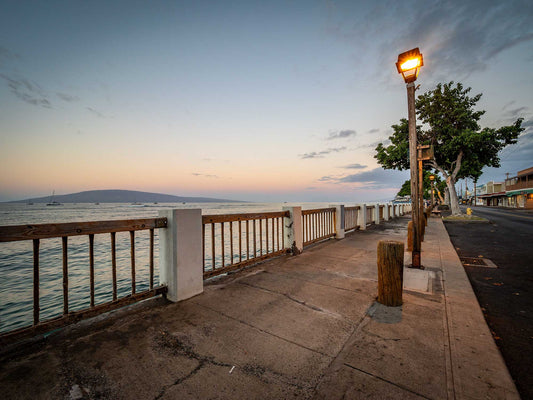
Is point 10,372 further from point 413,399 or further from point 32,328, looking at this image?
point 413,399

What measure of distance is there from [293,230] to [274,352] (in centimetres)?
384

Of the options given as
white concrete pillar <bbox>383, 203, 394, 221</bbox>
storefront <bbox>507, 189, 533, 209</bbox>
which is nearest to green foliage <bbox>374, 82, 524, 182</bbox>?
white concrete pillar <bbox>383, 203, 394, 221</bbox>

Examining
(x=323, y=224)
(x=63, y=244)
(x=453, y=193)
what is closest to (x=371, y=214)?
(x=323, y=224)

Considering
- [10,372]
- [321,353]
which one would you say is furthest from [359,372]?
[10,372]

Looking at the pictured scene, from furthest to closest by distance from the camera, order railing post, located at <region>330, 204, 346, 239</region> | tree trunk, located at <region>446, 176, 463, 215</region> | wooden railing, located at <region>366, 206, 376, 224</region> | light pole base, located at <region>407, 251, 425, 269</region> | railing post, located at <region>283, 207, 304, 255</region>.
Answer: tree trunk, located at <region>446, 176, 463, 215</region> < wooden railing, located at <region>366, 206, 376, 224</region> < railing post, located at <region>330, 204, 346, 239</region> < railing post, located at <region>283, 207, 304, 255</region> < light pole base, located at <region>407, 251, 425, 269</region>

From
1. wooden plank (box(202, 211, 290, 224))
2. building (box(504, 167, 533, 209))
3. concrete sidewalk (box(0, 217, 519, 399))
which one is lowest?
concrete sidewalk (box(0, 217, 519, 399))

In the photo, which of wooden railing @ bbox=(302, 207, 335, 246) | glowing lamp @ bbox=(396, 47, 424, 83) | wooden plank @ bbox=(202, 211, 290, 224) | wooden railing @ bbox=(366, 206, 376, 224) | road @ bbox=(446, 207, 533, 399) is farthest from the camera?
wooden railing @ bbox=(366, 206, 376, 224)

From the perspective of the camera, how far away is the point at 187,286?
11.2 ft

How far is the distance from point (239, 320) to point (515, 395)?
242 cm

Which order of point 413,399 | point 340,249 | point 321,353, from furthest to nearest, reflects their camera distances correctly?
point 340,249
point 321,353
point 413,399

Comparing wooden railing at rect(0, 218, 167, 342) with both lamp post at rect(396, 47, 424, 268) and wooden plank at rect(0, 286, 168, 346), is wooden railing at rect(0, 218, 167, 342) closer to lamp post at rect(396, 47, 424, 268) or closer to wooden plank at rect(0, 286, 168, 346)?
wooden plank at rect(0, 286, 168, 346)

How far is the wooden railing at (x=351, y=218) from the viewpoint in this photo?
31.4 feet

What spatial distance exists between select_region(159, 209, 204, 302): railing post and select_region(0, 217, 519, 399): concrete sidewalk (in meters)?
0.22

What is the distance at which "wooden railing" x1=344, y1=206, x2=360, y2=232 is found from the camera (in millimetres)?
9562
